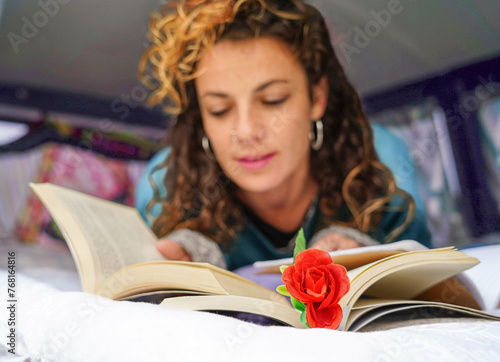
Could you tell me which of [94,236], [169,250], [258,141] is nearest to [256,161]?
[258,141]

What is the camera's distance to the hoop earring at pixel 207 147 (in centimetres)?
119

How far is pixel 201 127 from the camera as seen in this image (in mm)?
1234

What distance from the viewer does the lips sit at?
1.05m

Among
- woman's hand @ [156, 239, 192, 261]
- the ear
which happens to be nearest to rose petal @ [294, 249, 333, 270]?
woman's hand @ [156, 239, 192, 261]

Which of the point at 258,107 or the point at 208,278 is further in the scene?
the point at 258,107

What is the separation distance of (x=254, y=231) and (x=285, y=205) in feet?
0.38

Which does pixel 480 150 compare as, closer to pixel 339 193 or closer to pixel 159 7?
pixel 339 193

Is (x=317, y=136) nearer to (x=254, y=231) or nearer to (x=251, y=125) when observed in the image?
(x=251, y=125)

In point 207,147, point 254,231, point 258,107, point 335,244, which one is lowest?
point 254,231

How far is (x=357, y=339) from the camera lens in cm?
31

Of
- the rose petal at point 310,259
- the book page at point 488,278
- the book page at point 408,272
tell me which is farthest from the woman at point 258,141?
the rose petal at point 310,259

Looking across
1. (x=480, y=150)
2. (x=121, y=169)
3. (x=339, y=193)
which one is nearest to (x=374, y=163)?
(x=339, y=193)

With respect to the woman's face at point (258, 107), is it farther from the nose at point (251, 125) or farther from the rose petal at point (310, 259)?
the rose petal at point (310, 259)

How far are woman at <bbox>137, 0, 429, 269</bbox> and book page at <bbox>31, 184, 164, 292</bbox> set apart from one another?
0.52ft
